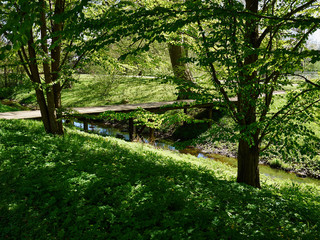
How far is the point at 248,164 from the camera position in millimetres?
5977

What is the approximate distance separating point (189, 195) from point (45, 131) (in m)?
5.93

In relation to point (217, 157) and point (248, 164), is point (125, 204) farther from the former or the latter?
point (217, 157)

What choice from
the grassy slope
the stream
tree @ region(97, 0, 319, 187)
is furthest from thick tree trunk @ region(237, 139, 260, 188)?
the stream

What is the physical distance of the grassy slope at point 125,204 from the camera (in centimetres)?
323

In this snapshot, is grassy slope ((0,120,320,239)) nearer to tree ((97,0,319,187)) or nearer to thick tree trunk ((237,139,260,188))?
thick tree trunk ((237,139,260,188))

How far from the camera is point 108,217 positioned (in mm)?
3447

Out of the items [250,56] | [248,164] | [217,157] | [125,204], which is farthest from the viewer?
[217,157]

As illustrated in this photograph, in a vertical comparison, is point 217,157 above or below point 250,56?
below

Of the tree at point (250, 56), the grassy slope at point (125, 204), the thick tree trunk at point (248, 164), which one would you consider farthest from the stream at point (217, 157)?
the grassy slope at point (125, 204)

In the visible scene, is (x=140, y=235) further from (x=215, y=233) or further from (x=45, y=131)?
(x=45, y=131)

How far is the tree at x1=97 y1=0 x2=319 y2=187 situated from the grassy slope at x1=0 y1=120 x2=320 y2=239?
1319mm

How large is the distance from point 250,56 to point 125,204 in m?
4.38

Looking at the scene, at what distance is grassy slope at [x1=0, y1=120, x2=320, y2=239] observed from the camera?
3.23 m

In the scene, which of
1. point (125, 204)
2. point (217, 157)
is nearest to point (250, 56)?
point (125, 204)
